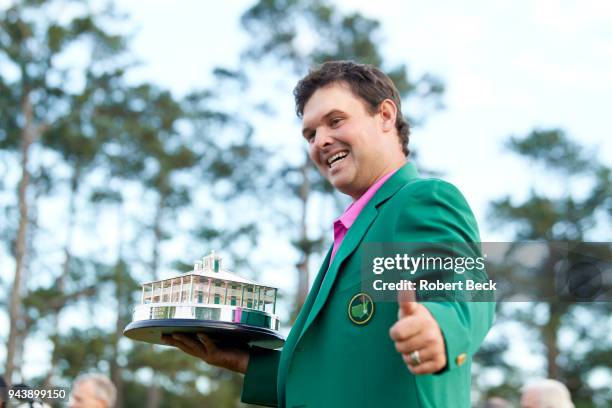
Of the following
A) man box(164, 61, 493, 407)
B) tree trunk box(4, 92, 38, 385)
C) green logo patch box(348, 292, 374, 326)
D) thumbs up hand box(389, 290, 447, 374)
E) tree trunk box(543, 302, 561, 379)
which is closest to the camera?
thumbs up hand box(389, 290, 447, 374)

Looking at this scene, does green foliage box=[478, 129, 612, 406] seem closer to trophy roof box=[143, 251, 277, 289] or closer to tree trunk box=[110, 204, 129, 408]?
tree trunk box=[110, 204, 129, 408]

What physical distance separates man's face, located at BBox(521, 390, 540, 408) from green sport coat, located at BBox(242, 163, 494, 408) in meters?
2.94

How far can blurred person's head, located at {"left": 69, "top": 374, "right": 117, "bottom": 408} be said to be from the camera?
188 inches

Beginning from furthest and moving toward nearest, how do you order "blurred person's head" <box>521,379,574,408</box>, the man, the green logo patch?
"blurred person's head" <box>521,379,574,408</box>, the green logo patch, the man

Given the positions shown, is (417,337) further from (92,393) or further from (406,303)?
(92,393)

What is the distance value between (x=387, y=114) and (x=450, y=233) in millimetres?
698

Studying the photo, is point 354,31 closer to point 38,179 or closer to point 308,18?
point 308,18

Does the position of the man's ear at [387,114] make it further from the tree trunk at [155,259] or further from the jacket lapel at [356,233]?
the tree trunk at [155,259]

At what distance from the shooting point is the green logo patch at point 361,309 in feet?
6.62

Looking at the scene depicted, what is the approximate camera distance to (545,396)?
4.76 meters

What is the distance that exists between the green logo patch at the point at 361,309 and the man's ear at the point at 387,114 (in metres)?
0.62

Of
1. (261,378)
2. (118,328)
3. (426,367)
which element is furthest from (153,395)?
(426,367)

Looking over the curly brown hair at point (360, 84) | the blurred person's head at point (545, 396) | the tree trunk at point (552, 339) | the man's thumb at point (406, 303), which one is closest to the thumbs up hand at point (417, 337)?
the man's thumb at point (406, 303)

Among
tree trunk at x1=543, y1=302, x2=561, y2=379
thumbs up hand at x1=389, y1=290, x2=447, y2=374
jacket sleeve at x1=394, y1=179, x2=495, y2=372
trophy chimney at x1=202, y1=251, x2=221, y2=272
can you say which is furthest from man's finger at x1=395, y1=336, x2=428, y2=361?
tree trunk at x1=543, y1=302, x2=561, y2=379
